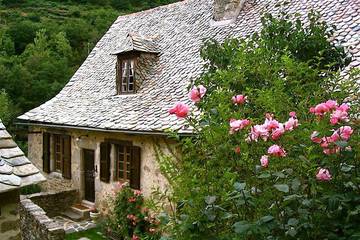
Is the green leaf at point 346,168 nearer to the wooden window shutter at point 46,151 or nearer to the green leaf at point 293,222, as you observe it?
the green leaf at point 293,222

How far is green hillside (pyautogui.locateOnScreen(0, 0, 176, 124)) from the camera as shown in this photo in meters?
26.2

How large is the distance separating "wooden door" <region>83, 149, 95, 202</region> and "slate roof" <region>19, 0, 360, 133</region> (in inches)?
54.5

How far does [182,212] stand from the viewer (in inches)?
150

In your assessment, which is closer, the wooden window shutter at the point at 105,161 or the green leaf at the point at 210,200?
the green leaf at the point at 210,200

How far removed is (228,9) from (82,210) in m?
7.87

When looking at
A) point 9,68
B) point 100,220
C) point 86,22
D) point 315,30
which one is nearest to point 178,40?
point 100,220

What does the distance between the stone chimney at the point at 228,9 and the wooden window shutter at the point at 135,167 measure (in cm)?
510

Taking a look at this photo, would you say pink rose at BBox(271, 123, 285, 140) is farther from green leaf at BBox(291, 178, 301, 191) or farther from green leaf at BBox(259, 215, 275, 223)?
green leaf at BBox(259, 215, 275, 223)

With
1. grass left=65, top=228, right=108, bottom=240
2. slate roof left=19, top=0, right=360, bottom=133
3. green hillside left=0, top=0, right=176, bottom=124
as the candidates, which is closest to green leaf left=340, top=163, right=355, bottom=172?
slate roof left=19, top=0, right=360, bottom=133

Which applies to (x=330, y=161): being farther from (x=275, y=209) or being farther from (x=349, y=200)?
(x=275, y=209)

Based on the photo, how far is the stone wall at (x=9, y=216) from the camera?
5391mm

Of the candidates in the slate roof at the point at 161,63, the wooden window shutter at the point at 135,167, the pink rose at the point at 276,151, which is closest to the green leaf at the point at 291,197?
the pink rose at the point at 276,151

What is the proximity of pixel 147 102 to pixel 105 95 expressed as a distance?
9.18 feet

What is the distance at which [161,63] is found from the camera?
14047 millimetres
